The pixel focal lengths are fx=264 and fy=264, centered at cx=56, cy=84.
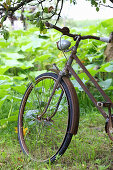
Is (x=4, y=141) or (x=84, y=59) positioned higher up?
(x=84, y=59)

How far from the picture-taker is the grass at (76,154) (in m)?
2.24

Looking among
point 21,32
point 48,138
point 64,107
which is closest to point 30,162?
point 48,138

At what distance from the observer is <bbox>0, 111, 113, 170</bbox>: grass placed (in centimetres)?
224

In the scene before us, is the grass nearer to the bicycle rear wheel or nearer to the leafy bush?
the bicycle rear wheel

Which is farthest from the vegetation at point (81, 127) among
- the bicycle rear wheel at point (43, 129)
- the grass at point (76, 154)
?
the bicycle rear wheel at point (43, 129)

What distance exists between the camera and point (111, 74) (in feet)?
14.2

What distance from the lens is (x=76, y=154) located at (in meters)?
2.41

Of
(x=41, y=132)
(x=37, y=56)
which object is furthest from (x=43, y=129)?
(x=37, y=56)

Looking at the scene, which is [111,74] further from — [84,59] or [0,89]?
[0,89]

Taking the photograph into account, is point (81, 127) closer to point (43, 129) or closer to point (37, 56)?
point (43, 129)

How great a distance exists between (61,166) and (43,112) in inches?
19.7

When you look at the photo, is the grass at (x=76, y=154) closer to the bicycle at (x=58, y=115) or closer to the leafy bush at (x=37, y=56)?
the bicycle at (x=58, y=115)

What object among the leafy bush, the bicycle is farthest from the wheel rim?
the leafy bush

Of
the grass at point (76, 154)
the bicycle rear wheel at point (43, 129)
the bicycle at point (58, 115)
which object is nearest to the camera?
the bicycle at point (58, 115)
